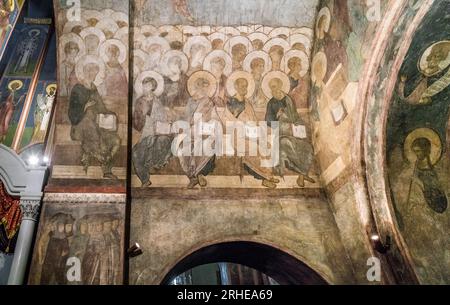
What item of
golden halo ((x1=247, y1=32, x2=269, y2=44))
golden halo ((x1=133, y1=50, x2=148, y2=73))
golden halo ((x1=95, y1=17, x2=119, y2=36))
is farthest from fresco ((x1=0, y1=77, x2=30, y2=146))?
golden halo ((x1=247, y1=32, x2=269, y2=44))

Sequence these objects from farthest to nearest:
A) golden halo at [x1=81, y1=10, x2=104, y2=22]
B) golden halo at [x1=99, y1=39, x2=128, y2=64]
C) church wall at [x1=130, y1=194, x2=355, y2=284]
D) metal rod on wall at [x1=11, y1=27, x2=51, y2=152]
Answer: metal rod on wall at [x1=11, y1=27, x2=51, y2=152] < golden halo at [x1=99, y1=39, x2=128, y2=64] < golden halo at [x1=81, y1=10, x2=104, y2=22] < church wall at [x1=130, y1=194, x2=355, y2=284]

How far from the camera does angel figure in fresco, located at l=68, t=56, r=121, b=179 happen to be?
20.0 ft

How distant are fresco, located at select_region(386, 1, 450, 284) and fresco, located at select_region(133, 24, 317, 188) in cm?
181

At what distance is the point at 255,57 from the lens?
6.80 metres

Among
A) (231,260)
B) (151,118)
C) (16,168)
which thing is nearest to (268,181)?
(231,260)

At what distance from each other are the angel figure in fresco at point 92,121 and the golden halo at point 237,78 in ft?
7.26

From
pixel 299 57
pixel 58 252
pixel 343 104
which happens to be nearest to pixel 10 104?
pixel 58 252

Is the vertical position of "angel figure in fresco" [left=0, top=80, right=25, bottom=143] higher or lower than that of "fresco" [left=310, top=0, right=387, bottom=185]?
higher

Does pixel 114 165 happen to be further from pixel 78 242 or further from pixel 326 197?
pixel 326 197

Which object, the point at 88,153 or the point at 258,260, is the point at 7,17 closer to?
the point at 88,153

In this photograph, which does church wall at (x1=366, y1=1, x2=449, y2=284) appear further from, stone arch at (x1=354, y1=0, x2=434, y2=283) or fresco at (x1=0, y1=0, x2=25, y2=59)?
fresco at (x1=0, y1=0, x2=25, y2=59)

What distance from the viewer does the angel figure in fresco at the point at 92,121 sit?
20.0ft

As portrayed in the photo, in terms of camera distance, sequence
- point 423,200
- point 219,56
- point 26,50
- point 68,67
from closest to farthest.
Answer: point 423,200
point 68,67
point 219,56
point 26,50

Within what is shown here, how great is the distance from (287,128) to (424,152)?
2.47m
